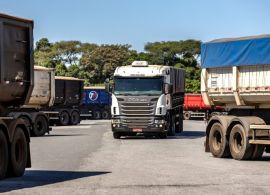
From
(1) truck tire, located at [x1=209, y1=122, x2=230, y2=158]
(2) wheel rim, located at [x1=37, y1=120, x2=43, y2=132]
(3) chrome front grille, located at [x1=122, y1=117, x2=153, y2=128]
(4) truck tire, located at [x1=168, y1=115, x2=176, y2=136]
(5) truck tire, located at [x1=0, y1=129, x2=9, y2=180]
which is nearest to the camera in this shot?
(5) truck tire, located at [x1=0, y1=129, x2=9, y2=180]

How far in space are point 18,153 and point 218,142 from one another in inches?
336

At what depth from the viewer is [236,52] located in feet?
74.7

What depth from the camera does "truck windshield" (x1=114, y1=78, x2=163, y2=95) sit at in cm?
3353

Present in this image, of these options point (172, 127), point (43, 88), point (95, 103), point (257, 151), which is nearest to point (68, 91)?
point (43, 88)

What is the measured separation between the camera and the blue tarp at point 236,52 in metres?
21.9

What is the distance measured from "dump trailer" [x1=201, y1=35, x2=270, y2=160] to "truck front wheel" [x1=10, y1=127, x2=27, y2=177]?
23.3 ft

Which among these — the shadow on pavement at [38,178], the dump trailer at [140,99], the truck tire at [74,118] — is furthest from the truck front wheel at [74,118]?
the shadow on pavement at [38,178]

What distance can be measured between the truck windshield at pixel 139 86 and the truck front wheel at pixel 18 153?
16.9 m

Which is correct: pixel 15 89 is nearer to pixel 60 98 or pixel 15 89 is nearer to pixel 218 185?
pixel 218 185

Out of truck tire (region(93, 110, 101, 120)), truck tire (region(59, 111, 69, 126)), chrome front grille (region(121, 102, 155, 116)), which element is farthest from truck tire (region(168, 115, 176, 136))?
truck tire (region(93, 110, 101, 120))

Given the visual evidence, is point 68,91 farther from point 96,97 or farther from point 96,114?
point 96,114

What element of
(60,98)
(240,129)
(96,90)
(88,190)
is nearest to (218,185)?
(88,190)

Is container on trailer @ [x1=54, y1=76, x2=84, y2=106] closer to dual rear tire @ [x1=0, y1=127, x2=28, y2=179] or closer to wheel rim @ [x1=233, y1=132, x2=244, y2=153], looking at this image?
wheel rim @ [x1=233, y1=132, x2=244, y2=153]

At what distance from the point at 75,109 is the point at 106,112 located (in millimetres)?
19695
